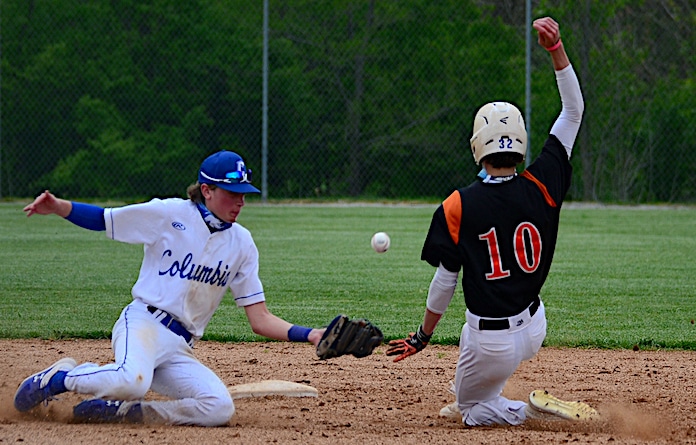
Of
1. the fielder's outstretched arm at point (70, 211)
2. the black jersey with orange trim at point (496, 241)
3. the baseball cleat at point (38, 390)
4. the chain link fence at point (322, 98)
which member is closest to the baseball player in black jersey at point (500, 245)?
the black jersey with orange trim at point (496, 241)

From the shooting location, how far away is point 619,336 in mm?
7211

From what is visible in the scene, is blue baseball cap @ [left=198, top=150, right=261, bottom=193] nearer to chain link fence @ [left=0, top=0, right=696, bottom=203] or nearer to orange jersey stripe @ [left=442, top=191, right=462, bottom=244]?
orange jersey stripe @ [left=442, top=191, right=462, bottom=244]

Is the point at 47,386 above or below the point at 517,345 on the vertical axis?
below

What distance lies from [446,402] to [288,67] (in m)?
15.6

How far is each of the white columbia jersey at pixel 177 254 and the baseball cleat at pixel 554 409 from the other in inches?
62.6

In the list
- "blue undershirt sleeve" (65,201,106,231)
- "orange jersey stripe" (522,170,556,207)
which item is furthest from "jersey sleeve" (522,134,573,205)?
"blue undershirt sleeve" (65,201,106,231)

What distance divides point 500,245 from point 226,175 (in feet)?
4.38

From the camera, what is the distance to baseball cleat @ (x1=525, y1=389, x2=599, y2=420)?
452 centimetres

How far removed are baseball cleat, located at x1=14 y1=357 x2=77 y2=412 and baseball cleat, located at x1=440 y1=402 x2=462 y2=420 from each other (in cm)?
185

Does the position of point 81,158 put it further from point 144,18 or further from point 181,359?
point 181,359

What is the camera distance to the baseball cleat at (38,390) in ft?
14.9

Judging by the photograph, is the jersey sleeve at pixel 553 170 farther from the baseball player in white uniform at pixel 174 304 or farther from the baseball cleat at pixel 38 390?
the baseball cleat at pixel 38 390

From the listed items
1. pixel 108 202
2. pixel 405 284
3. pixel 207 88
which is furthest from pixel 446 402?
pixel 207 88

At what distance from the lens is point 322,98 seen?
67.2ft
